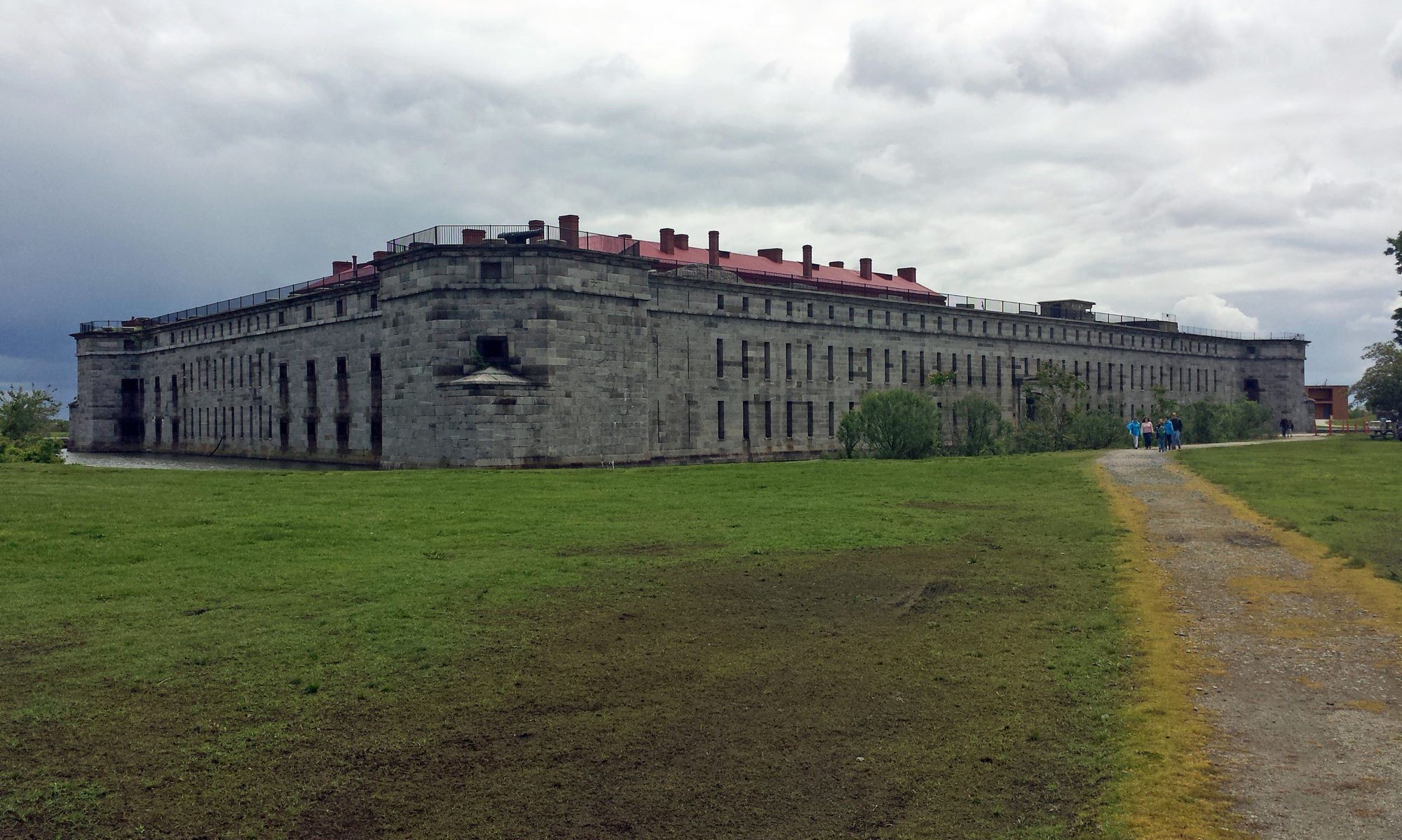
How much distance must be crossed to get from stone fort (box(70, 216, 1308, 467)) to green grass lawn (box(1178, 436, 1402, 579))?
25967mm

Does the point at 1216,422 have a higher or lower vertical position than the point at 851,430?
higher

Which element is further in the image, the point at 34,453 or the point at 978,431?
the point at 978,431

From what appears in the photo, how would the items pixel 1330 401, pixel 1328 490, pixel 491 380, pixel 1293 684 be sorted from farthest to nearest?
pixel 1330 401, pixel 491 380, pixel 1328 490, pixel 1293 684

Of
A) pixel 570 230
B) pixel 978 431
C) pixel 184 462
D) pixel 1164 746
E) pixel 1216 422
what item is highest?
pixel 570 230

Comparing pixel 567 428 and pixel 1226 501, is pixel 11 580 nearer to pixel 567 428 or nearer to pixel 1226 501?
pixel 1226 501

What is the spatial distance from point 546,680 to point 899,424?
42.7m

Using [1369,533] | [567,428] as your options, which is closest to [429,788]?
[1369,533]

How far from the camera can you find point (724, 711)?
912 cm

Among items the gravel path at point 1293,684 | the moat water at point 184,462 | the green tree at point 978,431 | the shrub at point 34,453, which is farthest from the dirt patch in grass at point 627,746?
the green tree at point 978,431

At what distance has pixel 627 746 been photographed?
8.25m

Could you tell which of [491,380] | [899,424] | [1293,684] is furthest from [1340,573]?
Answer: [899,424]

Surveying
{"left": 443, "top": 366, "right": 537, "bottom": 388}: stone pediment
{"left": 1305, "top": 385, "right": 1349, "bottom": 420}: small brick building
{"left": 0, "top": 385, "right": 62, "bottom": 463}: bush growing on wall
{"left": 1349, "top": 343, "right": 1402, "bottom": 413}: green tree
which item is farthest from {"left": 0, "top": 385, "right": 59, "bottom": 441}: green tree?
{"left": 1305, "top": 385, "right": 1349, "bottom": 420}: small brick building

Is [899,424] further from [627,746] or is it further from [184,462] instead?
[184,462]

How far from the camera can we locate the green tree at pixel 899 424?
5078 centimetres
